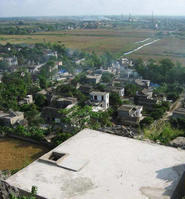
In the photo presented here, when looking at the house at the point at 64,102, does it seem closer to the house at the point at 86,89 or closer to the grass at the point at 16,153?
the house at the point at 86,89

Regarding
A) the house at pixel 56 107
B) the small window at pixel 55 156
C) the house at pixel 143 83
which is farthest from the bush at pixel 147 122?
the small window at pixel 55 156

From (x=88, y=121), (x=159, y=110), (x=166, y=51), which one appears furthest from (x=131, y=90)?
(x=166, y=51)

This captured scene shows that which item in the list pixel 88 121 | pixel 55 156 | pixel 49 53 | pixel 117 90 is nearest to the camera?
pixel 55 156

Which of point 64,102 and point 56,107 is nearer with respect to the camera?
point 64,102

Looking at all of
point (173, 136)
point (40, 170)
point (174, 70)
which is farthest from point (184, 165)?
point (174, 70)

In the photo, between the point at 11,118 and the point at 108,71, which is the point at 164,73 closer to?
the point at 108,71

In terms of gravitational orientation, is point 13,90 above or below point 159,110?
above

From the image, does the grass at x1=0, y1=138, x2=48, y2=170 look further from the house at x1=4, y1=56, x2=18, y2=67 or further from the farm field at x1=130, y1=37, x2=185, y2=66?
the farm field at x1=130, y1=37, x2=185, y2=66
